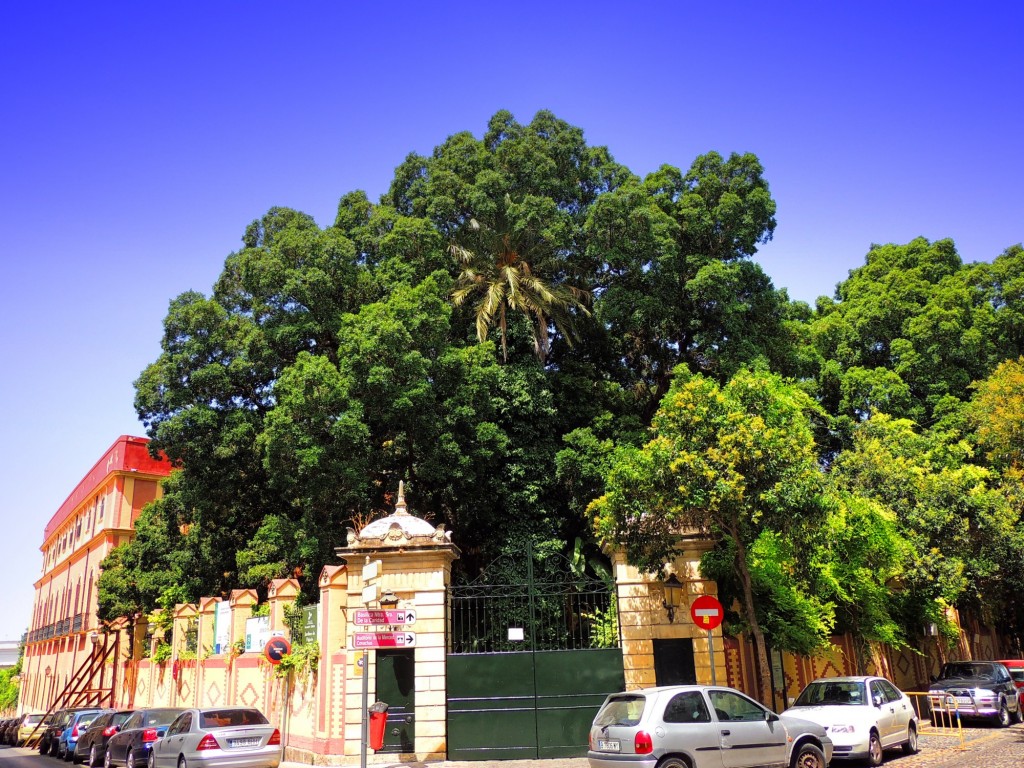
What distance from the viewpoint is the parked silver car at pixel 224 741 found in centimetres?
1443

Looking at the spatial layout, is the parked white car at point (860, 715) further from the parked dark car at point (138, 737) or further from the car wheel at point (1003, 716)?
the parked dark car at point (138, 737)

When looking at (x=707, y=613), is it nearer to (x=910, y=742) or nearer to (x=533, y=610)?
(x=533, y=610)

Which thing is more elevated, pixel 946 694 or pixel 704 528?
pixel 704 528

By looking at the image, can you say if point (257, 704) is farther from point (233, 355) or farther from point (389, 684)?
point (233, 355)

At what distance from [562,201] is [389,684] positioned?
69.3ft

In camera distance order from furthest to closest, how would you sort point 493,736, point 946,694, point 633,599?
point 946,694 → point 633,599 → point 493,736

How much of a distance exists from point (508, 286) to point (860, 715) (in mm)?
18666

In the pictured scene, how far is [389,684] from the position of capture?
1552 cm

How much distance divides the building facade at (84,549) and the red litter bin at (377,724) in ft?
93.9

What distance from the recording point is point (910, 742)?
15.0 metres

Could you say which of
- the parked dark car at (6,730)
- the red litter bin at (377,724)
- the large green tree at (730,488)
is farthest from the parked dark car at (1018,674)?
the parked dark car at (6,730)

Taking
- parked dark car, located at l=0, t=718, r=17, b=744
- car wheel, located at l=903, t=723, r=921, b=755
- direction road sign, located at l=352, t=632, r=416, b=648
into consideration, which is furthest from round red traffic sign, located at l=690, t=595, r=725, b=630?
parked dark car, located at l=0, t=718, r=17, b=744

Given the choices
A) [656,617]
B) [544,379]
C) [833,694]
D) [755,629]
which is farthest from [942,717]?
[544,379]

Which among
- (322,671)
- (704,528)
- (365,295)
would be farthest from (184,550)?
(704,528)
